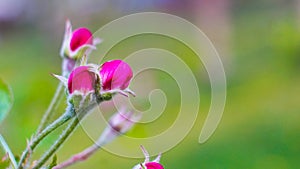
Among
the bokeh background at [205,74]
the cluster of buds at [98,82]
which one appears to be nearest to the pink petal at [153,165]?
the cluster of buds at [98,82]

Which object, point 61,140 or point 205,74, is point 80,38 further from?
point 205,74

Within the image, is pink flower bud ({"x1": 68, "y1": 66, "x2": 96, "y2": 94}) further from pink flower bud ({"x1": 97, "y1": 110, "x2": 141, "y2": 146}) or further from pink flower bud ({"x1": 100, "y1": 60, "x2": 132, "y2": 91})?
pink flower bud ({"x1": 97, "y1": 110, "x2": 141, "y2": 146})

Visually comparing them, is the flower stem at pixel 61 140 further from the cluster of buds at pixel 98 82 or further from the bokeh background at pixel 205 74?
the bokeh background at pixel 205 74

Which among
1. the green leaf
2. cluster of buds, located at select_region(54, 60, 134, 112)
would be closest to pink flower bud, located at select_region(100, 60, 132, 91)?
cluster of buds, located at select_region(54, 60, 134, 112)

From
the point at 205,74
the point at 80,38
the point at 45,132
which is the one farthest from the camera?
the point at 205,74

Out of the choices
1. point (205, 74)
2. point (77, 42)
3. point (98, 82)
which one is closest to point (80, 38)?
point (77, 42)

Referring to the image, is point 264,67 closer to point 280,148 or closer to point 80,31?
point 280,148
